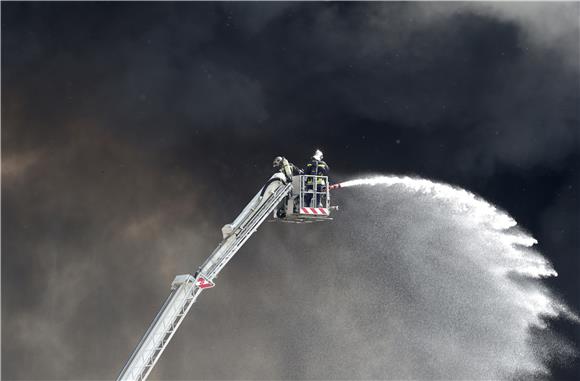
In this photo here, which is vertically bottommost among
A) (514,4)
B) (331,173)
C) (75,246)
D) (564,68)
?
(75,246)

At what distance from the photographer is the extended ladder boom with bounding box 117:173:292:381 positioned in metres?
18.7

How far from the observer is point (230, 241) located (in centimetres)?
1928

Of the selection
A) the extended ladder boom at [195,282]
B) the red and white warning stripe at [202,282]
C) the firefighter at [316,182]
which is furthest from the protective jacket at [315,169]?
the red and white warning stripe at [202,282]

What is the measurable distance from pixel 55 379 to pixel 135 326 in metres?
3.43

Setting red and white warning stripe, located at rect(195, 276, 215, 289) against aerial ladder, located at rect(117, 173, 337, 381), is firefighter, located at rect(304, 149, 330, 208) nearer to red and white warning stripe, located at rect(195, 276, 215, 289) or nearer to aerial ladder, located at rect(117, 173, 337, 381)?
aerial ladder, located at rect(117, 173, 337, 381)

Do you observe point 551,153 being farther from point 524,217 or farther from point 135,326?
point 135,326

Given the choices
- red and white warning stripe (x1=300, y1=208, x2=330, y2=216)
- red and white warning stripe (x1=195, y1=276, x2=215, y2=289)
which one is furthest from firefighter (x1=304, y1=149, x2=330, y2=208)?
red and white warning stripe (x1=195, y1=276, x2=215, y2=289)

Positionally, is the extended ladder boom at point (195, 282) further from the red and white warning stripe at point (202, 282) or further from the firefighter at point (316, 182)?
the firefighter at point (316, 182)

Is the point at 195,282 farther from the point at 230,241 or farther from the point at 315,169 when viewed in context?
the point at 315,169

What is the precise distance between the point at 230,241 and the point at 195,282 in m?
1.26

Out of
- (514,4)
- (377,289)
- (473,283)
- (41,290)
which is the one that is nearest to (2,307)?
(41,290)

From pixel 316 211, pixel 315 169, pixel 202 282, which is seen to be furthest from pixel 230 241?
pixel 315 169

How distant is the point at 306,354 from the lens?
Answer: 2906 centimetres

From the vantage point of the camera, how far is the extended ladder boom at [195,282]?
61.2 ft
